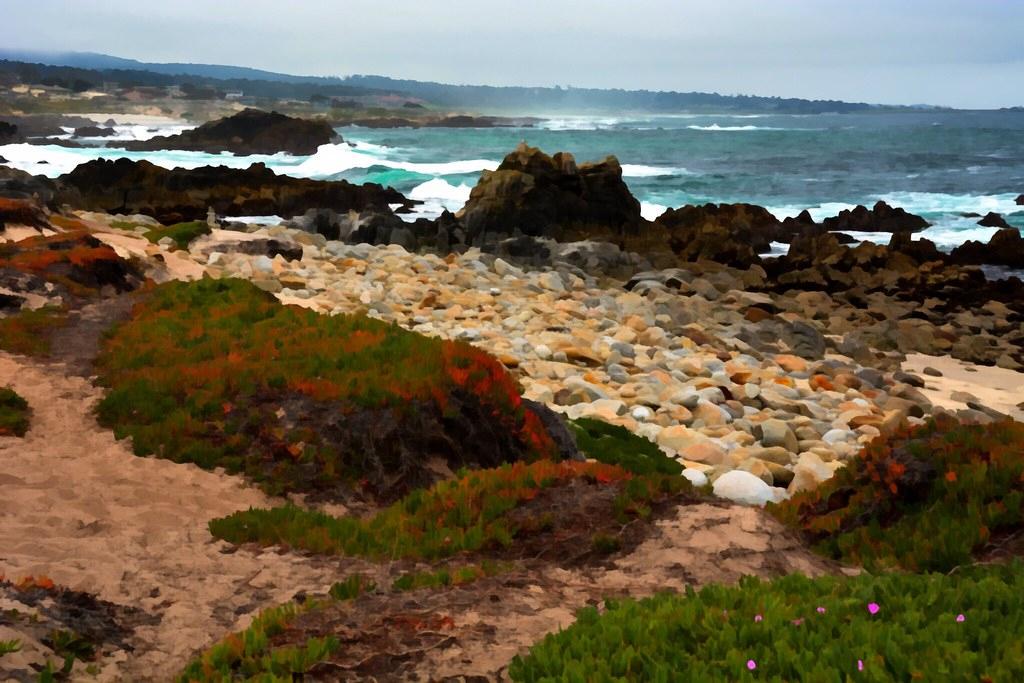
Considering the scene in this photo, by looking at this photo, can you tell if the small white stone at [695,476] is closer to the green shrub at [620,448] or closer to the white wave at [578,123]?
the green shrub at [620,448]

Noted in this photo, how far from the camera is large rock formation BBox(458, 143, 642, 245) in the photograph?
33656 millimetres

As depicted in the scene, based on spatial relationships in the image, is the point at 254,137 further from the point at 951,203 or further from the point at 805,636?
the point at 805,636

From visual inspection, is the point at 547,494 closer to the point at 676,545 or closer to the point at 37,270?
the point at 676,545

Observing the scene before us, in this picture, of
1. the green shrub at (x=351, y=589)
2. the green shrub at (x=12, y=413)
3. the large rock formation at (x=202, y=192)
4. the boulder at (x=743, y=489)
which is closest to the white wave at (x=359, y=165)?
the large rock formation at (x=202, y=192)

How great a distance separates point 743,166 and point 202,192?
155ft

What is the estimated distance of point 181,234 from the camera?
78.1 ft

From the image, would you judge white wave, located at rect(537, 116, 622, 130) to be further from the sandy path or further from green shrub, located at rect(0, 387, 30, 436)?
the sandy path

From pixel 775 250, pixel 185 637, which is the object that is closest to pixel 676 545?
pixel 185 637

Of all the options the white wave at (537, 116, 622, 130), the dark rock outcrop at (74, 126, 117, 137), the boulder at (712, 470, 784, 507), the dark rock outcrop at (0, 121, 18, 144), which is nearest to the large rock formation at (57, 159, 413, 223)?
the boulder at (712, 470, 784, 507)

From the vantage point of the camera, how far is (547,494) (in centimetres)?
725

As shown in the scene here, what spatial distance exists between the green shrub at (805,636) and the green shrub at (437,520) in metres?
2.06

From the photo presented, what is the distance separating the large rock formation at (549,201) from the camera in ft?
110

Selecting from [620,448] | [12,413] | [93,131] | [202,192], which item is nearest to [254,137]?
[93,131]

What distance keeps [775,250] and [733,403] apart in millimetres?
21736
